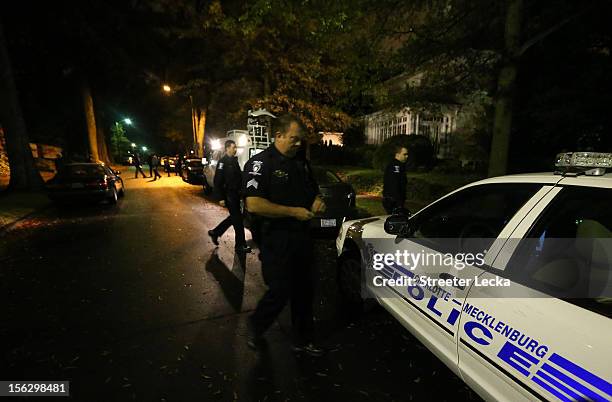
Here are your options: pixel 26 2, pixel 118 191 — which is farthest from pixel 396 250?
pixel 26 2

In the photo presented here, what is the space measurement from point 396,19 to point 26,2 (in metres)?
18.4

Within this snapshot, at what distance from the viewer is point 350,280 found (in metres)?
3.93

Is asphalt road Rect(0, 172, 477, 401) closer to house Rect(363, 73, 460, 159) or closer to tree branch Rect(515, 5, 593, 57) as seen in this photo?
tree branch Rect(515, 5, 593, 57)

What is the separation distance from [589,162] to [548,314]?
37.2 inches

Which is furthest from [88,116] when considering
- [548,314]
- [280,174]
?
[548,314]

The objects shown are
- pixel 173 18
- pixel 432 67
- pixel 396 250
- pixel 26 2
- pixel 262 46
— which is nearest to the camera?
pixel 396 250

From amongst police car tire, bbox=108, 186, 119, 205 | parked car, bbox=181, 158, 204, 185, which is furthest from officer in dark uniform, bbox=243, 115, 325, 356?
parked car, bbox=181, 158, 204, 185

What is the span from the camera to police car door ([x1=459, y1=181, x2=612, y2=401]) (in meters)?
1.56

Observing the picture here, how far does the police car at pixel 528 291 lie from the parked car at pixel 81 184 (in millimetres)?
10578

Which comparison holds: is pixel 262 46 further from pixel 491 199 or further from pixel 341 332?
pixel 341 332

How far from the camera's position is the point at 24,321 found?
3611 millimetres

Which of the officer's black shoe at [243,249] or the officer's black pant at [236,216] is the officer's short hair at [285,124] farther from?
the officer's black shoe at [243,249]

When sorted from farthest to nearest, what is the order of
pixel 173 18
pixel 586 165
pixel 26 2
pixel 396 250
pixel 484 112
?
pixel 173 18
pixel 26 2
pixel 484 112
pixel 396 250
pixel 586 165

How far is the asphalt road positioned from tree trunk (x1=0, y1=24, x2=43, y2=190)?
30.6ft
